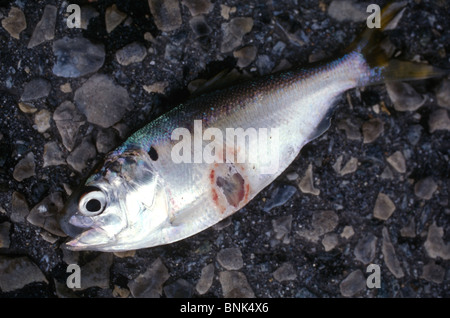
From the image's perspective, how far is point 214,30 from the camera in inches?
79.7

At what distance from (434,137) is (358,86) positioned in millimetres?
626

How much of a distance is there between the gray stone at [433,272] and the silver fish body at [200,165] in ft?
3.71

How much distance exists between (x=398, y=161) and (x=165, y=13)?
1665mm

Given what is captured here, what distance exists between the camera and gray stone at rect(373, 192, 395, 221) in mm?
2064

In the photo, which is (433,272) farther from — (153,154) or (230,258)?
(153,154)

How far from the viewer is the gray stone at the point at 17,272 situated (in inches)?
78.8

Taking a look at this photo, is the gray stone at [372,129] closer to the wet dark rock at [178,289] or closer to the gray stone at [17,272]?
the wet dark rock at [178,289]

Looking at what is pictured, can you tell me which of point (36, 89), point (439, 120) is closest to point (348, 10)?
point (439, 120)

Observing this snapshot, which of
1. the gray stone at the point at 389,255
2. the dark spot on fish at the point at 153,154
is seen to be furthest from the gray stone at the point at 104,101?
the gray stone at the point at 389,255

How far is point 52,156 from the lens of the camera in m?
2.00

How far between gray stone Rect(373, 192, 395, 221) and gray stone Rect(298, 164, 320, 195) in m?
0.40
